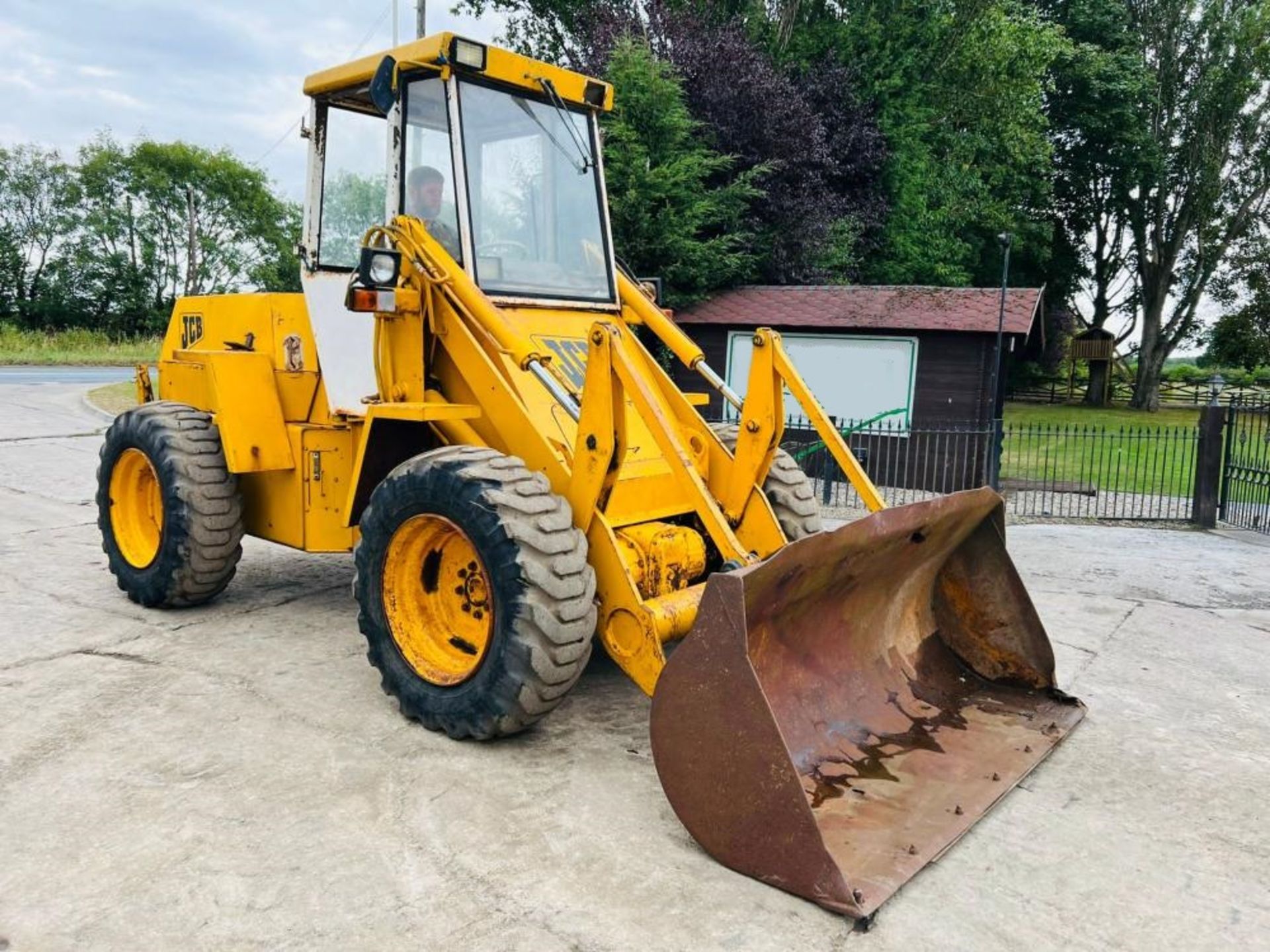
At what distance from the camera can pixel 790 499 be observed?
5.11 metres

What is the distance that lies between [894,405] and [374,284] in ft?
31.4

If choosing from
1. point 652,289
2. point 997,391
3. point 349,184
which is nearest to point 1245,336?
point 997,391

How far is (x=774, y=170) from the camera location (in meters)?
17.0

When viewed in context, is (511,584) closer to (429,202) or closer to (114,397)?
(429,202)

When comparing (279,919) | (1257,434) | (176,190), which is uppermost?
(176,190)

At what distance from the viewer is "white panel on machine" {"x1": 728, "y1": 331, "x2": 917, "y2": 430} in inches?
511

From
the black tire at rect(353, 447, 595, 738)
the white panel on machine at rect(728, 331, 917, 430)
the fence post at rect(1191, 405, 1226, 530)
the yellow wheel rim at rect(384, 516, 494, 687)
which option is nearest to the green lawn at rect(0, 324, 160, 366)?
the white panel on machine at rect(728, 331, 917, 430)

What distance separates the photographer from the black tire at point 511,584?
3.74 metres

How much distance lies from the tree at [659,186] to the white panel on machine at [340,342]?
30.0 ft

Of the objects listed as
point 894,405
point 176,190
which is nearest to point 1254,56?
point 894,405

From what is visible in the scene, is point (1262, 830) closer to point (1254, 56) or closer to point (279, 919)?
point (279, 919)

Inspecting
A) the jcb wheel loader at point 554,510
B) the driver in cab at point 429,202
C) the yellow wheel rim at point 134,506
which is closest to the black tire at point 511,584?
the jcb wheel loader at point 554,510

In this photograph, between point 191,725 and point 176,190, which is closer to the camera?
point 191,725

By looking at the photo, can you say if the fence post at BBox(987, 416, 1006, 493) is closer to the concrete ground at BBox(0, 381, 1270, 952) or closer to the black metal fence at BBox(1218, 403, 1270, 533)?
the black metal fence at BBox(1218, 403, 1270, 533)
